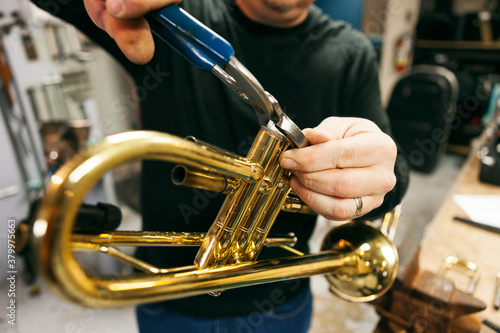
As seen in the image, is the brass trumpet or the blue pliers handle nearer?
the brass trumpet

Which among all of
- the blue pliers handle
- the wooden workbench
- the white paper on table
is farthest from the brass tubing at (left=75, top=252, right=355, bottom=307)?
the white paper on table

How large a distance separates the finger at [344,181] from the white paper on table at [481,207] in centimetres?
99

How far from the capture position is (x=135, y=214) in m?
2.46

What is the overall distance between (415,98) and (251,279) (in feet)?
9.71

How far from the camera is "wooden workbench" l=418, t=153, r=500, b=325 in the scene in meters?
0.83

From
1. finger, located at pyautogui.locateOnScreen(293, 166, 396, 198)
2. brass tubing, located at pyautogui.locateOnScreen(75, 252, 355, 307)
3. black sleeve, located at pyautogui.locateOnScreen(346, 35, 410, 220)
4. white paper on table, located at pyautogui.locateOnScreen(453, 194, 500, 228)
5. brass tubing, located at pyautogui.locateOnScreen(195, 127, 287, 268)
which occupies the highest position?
black sleeve, located at pyautogui.locateOnScreen(346, 35, 410, 220)

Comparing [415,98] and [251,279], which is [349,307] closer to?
[251,279]

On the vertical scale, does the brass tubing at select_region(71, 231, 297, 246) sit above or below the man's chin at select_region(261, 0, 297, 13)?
below

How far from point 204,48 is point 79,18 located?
1.47ft

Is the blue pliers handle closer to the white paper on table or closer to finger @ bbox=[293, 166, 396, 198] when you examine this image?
finger @ bbox=[293, 166, 396, 198]

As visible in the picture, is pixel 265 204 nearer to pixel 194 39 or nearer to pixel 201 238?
pixel 201 238

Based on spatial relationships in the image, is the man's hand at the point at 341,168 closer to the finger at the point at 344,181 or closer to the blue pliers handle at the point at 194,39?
the finger at the point at 344,181

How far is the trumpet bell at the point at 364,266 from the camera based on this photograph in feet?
2.02

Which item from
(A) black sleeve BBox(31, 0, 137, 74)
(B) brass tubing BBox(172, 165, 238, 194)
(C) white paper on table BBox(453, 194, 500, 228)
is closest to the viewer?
(B) brass tubing BBox(172, 165, 238, 194)
